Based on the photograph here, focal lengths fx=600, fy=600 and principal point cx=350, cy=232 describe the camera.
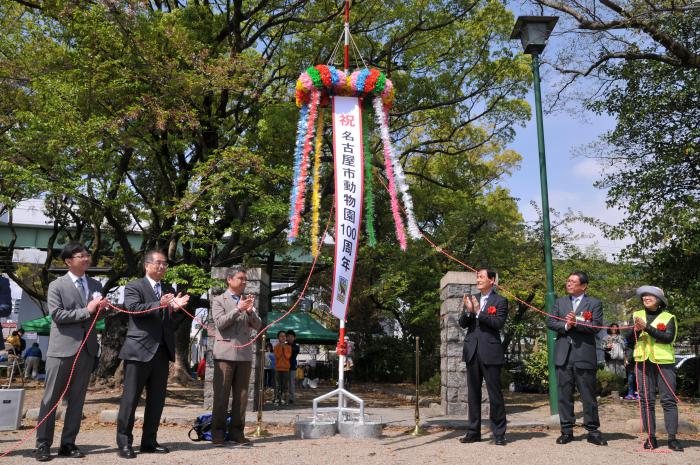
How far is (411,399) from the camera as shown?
572 inches

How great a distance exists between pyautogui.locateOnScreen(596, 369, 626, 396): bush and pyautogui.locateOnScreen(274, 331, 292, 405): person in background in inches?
307

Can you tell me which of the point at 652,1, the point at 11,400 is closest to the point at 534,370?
the point at 652,1

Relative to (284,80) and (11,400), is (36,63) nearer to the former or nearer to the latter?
(284,80)

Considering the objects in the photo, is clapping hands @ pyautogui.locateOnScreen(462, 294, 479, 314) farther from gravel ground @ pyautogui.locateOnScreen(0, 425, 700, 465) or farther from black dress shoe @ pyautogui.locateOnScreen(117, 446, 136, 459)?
black dress shoe @ pyautogui.locateOnScreen(117, 446, 136, 459)

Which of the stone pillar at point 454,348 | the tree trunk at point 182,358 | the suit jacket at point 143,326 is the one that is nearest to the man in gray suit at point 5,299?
the suit jacket at point 143,326

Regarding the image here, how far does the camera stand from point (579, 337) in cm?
617

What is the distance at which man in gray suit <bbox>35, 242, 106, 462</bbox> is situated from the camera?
17.2 feet

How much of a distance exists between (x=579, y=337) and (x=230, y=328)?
358 centimetres

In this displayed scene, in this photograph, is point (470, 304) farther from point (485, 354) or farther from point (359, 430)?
point (359, 430)

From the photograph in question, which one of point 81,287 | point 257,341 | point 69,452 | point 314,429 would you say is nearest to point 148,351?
point 81,287

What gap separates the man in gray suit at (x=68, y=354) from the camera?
523cm

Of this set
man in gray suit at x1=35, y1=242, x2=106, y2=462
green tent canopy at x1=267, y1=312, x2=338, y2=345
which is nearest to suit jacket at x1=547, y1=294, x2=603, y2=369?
man in gray suit at x1=35, y1=242, x2=106, y2=462

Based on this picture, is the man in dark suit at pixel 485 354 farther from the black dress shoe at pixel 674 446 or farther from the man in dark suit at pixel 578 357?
the black dress shoe at pixel 674 446

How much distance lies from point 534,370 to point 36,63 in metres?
14.5
